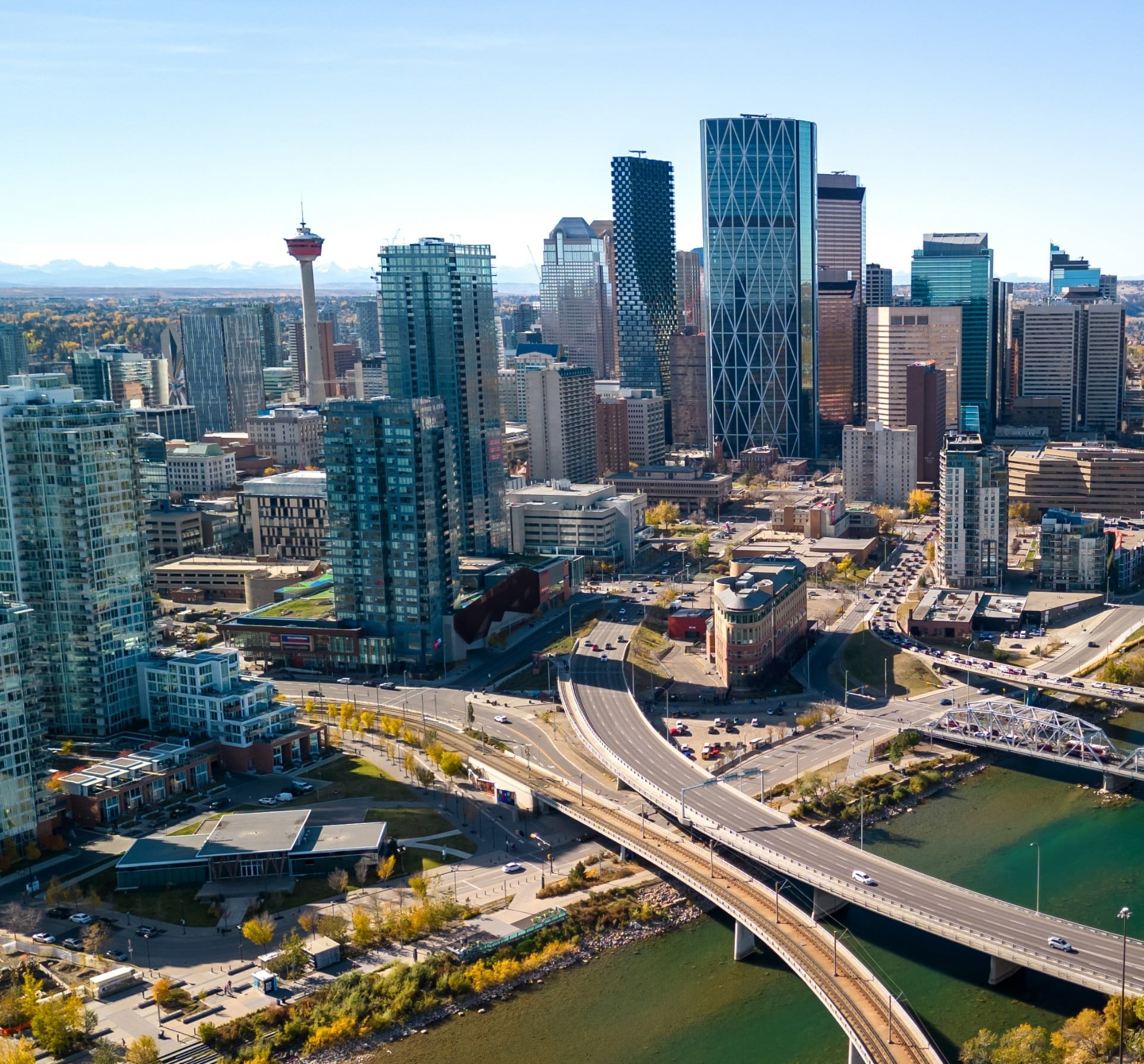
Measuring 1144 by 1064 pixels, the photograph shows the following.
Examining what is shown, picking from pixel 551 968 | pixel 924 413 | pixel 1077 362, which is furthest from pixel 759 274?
pixel 551 968

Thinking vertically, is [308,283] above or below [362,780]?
above

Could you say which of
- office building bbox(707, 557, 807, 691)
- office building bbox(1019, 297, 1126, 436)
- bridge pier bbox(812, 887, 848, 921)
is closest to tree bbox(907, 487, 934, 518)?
office building bbox(1019, 297, 1126, 436)

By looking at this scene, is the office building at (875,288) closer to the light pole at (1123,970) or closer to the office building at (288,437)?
the office building at (288,437)

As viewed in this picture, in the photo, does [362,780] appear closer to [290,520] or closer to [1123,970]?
[1123,970]

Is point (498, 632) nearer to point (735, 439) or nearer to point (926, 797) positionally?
point (926, 797)

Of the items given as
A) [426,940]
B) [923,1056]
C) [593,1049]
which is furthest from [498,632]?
[923,1056]

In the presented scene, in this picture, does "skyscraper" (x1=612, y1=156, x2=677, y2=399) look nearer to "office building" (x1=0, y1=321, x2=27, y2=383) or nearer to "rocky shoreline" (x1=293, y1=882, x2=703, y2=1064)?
"office building" (x1=0, y1=321, x2=27, y2=383)
